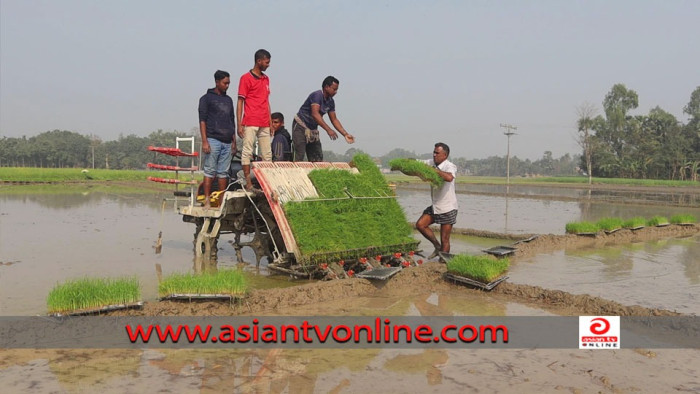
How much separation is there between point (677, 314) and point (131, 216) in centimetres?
1510

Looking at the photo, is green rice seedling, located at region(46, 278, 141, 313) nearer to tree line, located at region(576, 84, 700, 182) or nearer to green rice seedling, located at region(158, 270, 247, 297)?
green rice seedling, located at region(158, 270, 247, 297)

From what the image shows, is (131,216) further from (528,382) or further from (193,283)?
(528,382)

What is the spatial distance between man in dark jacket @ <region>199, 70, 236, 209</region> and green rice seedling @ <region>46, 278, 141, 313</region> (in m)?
3.07

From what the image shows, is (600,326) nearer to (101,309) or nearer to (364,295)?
(364,295)

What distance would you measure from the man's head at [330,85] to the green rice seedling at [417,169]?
1.41 m

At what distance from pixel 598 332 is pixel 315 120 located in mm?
4858

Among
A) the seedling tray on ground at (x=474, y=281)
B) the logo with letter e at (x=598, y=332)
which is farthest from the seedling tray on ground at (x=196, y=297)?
the logo with letter e at (x=598, y=332)

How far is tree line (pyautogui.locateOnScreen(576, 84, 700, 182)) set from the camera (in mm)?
55156

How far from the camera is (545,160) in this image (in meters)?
130

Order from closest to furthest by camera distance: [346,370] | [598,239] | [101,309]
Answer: [346,370] < [101,309] < [598,239]

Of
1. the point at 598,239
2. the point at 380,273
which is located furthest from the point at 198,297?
the point at 598,239

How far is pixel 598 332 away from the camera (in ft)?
16.3

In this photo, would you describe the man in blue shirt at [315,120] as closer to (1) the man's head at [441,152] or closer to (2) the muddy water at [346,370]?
(1) the man's head at [441,152]

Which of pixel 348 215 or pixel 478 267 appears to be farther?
pixel 348 215
